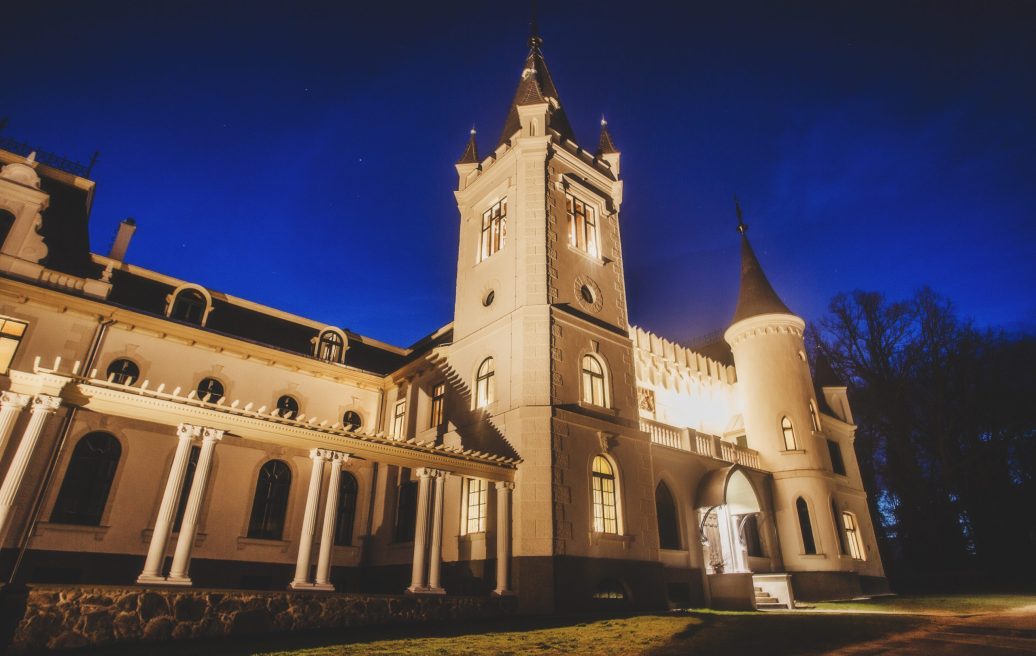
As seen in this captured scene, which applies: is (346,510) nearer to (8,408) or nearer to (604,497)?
(604,497)

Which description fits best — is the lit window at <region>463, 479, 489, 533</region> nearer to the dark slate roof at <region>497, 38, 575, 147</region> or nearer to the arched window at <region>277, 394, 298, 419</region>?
the arched window at <region>277, 394, 298, 419</region>

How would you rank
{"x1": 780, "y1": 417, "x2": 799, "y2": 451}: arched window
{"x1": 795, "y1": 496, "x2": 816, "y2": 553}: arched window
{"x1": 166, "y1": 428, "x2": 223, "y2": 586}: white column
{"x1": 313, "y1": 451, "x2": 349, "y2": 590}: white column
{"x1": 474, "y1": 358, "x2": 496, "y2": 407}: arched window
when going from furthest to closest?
{"x1": 780, "y1": 417, "x2": 799, "y2": 451}: arched window < {"x1": 795, "y1": 496, "x2": 816, "y2": 553}: arched window < {"x1": 474, "y1": 358, "x2": 496, "y2": 407}: arched window < {"x1": 313, "y1": 451, "x2": 349, "y2": 590}: white column < {"x1": 166, "y1": 428, "x2": 223, "y2": 586}: white column

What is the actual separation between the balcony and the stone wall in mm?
11143

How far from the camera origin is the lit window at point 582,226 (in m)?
19.9

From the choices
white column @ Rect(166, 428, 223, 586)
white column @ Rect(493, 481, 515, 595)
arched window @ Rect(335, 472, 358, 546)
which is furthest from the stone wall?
arched window @ Rect(335, 472, 358, 546)

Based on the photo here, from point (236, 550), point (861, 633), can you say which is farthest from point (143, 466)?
point (861, 633)

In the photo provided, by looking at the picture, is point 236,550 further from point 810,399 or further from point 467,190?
point 810,399

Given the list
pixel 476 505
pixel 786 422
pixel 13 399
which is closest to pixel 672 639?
pixel 476 505

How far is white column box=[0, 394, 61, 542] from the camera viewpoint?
8.73 metres

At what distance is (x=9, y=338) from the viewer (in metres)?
14.8

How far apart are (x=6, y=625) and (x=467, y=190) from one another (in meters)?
18.9

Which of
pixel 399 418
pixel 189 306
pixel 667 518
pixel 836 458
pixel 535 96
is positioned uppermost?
pixel 535 96

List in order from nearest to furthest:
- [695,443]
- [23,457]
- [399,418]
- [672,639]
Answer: [672,639]
[23,457]
[695,443]
[399,418]

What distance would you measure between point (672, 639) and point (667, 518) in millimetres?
10673
